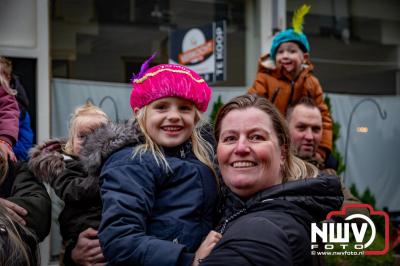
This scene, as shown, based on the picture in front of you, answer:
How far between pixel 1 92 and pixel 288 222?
2.42 m

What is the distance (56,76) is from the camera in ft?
20.1

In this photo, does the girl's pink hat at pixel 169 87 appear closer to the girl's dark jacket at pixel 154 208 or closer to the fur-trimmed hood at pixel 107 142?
the fur-trimmed hood at pixel 107 142

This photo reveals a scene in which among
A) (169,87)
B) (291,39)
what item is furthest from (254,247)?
(291,39)

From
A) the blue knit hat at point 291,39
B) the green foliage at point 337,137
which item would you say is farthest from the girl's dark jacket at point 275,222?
the green foliage at point 337,137

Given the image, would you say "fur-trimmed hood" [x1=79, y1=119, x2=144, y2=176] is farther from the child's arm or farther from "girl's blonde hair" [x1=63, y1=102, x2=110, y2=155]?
the child's arm

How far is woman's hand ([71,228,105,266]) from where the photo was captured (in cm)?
291

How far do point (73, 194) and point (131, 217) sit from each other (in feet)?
2.33

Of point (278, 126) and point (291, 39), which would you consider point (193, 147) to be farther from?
point (291, 39)

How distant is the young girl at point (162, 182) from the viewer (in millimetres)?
2281

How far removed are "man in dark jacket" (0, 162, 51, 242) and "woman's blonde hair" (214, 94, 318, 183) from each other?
1.12m

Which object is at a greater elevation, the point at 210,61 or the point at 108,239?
the point at 210,61

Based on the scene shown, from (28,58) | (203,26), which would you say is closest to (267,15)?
(203,26)

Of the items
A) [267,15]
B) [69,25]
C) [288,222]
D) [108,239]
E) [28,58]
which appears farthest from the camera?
[267,15]

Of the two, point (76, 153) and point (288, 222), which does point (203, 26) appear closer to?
point (76, 153)
